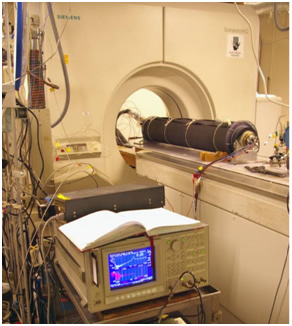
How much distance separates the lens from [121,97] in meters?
2.81

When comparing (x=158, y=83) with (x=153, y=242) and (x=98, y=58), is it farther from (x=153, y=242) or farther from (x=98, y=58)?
(x=153, y=242)

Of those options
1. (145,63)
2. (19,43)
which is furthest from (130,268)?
(145,63)

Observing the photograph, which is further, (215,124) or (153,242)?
(215,124)

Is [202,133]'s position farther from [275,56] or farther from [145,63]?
[275,56]

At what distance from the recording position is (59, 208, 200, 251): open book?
1227 millimetres

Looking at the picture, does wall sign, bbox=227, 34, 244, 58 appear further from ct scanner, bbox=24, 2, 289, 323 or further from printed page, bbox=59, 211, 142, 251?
printed page, bbox=59, 211, 142, 251

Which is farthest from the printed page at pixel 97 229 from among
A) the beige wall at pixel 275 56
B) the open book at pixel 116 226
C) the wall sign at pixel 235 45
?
the beige wall at pixel 275 56

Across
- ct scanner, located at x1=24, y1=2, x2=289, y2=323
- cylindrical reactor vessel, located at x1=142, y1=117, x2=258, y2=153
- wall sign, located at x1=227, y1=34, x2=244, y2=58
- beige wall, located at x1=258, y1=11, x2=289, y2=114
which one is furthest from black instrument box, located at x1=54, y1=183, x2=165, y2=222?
beige wall, located at x1=258, y1=11, x2=289, y2=114

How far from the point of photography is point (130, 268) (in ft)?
4.26

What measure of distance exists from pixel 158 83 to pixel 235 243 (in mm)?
1755

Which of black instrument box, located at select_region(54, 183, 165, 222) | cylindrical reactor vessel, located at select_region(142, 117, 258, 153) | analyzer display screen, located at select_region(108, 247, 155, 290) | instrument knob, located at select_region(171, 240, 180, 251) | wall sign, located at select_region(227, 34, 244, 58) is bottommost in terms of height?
analyzer display screen, located at select_region(108, 247, 155, 290)

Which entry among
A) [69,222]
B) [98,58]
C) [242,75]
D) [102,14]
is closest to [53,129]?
[98,58]

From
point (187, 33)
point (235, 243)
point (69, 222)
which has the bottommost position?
point (235, 243)

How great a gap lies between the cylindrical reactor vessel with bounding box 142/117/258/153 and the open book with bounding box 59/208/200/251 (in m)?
0.57
